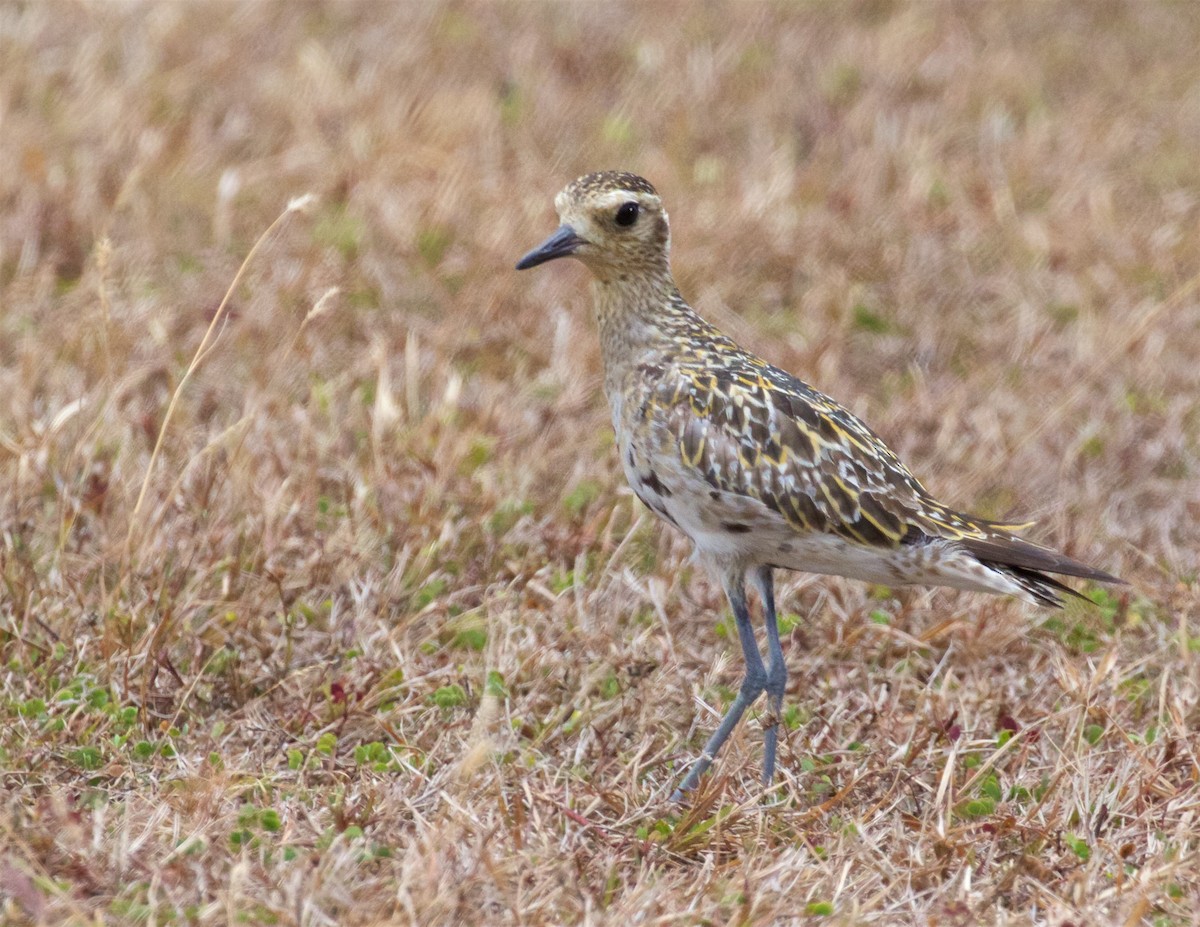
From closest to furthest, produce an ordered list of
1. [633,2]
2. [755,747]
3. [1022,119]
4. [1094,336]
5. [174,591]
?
1. [755,747]
2. [174,591]
3. [1094,336]
4. [1022,119]
5. [633,2]

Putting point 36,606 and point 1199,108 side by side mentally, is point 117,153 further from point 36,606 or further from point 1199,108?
point 1199,108

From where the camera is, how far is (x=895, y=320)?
27.8 ft

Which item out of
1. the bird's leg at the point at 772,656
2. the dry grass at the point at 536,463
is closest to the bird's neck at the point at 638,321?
the bird's leg at the point at 772,656

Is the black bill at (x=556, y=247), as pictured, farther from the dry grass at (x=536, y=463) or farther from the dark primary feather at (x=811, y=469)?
the dry grass at (x=536, y=463)

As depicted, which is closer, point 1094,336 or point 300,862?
point 300,862

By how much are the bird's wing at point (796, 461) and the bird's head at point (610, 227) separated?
17.7 inches

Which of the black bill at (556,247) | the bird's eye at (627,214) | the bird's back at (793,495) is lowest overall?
the bird's back at (793,495)

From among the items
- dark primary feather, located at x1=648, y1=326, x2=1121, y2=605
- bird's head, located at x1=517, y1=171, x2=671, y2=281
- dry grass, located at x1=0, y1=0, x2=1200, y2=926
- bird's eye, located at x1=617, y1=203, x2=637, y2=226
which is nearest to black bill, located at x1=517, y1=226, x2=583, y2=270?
bird's head, located at x1=517, y1=171, x2=671, y2=281

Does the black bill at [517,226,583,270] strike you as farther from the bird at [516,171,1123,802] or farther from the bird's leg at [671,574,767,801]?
the bird's leg at [671,574,767,801]

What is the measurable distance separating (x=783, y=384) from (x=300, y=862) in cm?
212

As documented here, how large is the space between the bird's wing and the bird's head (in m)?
0.45

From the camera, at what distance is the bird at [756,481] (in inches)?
199

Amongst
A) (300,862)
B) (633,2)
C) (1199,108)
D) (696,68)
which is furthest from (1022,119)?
(300,862)

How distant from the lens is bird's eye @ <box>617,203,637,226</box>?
5418 mm
